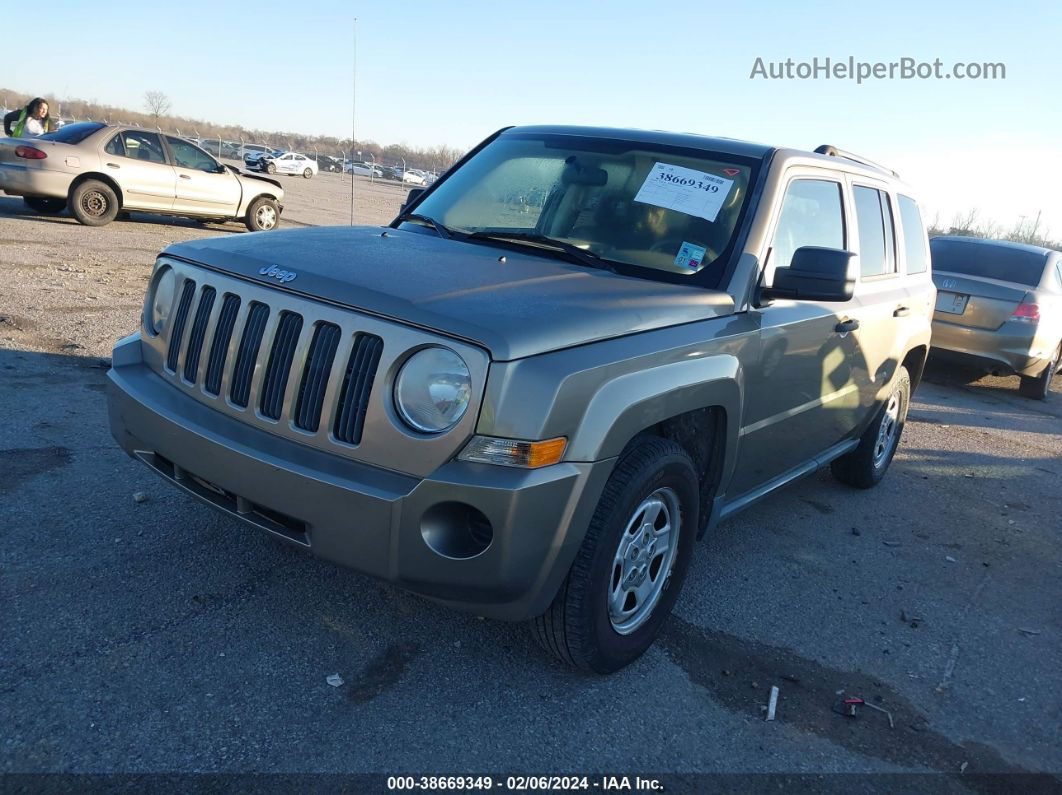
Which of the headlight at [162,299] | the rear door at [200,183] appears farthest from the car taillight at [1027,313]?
the rear door at [200,183]

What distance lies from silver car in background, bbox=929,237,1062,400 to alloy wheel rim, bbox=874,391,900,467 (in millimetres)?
4051

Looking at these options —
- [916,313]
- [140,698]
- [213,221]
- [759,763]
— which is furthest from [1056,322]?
[213,221]

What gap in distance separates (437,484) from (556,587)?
55 centimetres

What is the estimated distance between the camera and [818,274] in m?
3.49

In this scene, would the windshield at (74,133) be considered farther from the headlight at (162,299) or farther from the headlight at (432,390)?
the headlight at (432,390)

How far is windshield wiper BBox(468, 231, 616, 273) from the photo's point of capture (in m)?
3.61

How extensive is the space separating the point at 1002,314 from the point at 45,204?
13.1 meters

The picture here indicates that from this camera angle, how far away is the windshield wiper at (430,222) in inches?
Answer: 157

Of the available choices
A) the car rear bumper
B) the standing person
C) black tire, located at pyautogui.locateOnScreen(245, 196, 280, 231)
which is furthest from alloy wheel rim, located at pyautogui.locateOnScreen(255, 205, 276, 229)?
the standing person

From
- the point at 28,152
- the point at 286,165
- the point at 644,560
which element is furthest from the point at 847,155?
the point at 286,165

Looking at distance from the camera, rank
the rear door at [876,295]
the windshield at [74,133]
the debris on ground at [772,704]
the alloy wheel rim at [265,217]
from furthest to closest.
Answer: the alloy wheel rim at [265,217], the windshield at [74,133], the rear door at [876,295], the debris on ground at [772,704]

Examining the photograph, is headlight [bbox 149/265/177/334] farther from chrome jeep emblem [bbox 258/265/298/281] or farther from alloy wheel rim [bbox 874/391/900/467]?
alloy wheel rim [bbox 874/391/900/467]

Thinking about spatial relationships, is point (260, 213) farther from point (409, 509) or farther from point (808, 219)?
point (409, 509)

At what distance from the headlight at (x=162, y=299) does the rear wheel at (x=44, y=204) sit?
35.6 feet
